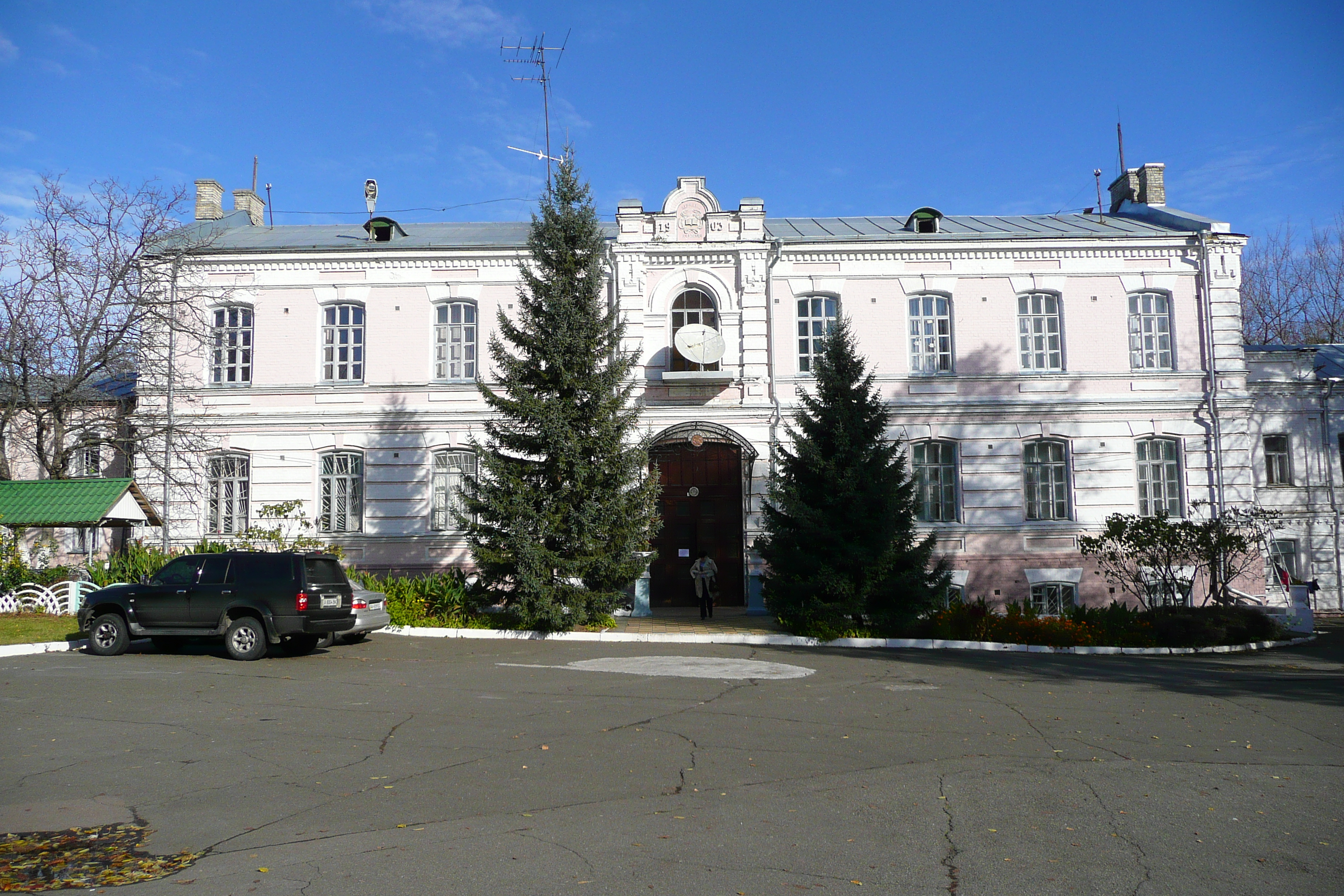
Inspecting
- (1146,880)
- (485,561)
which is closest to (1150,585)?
(485,561)

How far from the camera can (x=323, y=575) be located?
1490 cm

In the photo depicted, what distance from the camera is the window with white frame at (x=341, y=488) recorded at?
23141 millimetres

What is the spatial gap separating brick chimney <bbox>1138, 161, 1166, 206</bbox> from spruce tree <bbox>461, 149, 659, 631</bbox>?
18044 mm

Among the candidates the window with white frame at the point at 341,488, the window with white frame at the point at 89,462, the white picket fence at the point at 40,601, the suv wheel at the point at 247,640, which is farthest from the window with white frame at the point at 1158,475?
the window with white frame at the point at 89,462

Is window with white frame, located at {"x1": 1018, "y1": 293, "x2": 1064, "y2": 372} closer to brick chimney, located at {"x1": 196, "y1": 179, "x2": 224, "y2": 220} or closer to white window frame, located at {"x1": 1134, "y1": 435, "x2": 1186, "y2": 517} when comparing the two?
white window frame, located at {"x1": 1134, "y1": 435, "x2": 1186, "y2": 517}

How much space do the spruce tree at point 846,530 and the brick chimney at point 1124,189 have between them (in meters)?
15.2

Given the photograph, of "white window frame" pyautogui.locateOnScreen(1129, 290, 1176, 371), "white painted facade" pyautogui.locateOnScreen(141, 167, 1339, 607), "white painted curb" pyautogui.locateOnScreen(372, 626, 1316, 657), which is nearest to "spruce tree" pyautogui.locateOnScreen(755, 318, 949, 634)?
"white painted curb" pyautogui.locateOnScreen(372, 626, 1316, 657)

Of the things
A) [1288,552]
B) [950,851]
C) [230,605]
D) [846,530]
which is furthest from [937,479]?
[950,851]

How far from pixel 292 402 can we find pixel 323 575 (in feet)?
32.7

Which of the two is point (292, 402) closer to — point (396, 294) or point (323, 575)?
point (396, 294)

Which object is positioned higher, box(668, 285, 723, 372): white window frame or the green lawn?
box(668, 285, 723, 372): white window frame

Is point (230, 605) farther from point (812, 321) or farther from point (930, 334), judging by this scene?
point (930, 334)

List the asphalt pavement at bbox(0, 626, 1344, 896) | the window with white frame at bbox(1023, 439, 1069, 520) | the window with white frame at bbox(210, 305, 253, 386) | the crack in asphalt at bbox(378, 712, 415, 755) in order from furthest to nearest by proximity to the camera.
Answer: the window with white frame at bbox(210, 305, 253, 386) → the window with white frame at bbox(1023, 439, 1069, 520) → the crack in asphalt at bbox(378, 712, 415, 755) → the asphalt pavement at bbox(0, 626, 1344, 896)

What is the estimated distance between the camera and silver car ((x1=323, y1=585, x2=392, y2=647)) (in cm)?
1562
